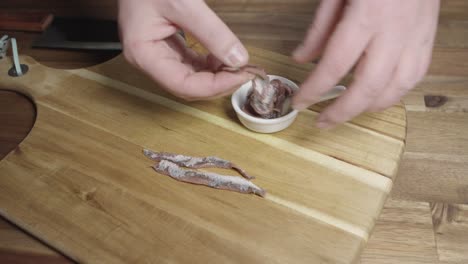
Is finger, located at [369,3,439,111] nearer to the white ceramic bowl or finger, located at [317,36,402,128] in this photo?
finger, located at [317,36,402,128]

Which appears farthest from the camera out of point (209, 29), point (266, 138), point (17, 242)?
point (266, 138)

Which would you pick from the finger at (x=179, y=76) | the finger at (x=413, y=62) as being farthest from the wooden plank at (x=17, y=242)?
the finger at (x=413, y=62)

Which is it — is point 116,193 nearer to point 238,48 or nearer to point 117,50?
point 238,48

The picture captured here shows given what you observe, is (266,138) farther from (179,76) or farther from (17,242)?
(17,242)

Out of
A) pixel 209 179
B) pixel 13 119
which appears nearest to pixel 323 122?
pixel 209 179

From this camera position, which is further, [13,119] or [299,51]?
[13,119]

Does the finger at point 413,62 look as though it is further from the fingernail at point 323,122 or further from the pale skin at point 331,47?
the fingernail at point 323,122

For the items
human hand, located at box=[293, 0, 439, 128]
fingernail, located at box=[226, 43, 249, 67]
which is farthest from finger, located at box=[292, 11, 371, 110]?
fingernail, located at box=[226, 43, 249, 67]
